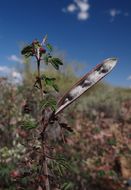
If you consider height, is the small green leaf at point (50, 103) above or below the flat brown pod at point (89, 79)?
below

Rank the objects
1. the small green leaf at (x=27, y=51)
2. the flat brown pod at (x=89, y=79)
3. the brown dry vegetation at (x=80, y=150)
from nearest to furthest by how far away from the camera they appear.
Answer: the flat brown pod at (x=89, y=79) < the small green leaf at (x=27, y=51) < the brown dry vegetation at (x=80, y=150)

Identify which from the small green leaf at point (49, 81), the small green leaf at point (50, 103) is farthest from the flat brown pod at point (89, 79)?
the small green leaf at point (49, 81)

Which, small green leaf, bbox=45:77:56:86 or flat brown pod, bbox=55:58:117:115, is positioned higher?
small green leaf, bbox=45:77:56:86

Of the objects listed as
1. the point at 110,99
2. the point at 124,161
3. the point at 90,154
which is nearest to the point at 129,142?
the point at 124,161

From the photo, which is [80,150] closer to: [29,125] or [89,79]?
[29,125]

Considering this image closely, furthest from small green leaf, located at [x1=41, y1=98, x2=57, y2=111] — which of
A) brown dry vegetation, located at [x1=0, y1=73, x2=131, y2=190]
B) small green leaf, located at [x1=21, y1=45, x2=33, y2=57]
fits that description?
brown dry vegetation, located at [x1=0, y1=73, x2=131, y2=190]

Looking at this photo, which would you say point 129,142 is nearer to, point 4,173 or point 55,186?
point 4,173

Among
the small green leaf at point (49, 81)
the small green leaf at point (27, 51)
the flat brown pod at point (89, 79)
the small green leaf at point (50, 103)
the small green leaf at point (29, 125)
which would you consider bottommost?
the small green leaf at point (29, 125)

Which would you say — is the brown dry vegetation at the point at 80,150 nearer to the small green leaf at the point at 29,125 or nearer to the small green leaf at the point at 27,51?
the small green leaf at the point at 29,125

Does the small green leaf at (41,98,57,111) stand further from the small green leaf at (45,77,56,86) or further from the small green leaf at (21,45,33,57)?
the small green leaf at (21,45,33,57)

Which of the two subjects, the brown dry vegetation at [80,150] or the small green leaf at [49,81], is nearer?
the small green leaf at [49,81]
